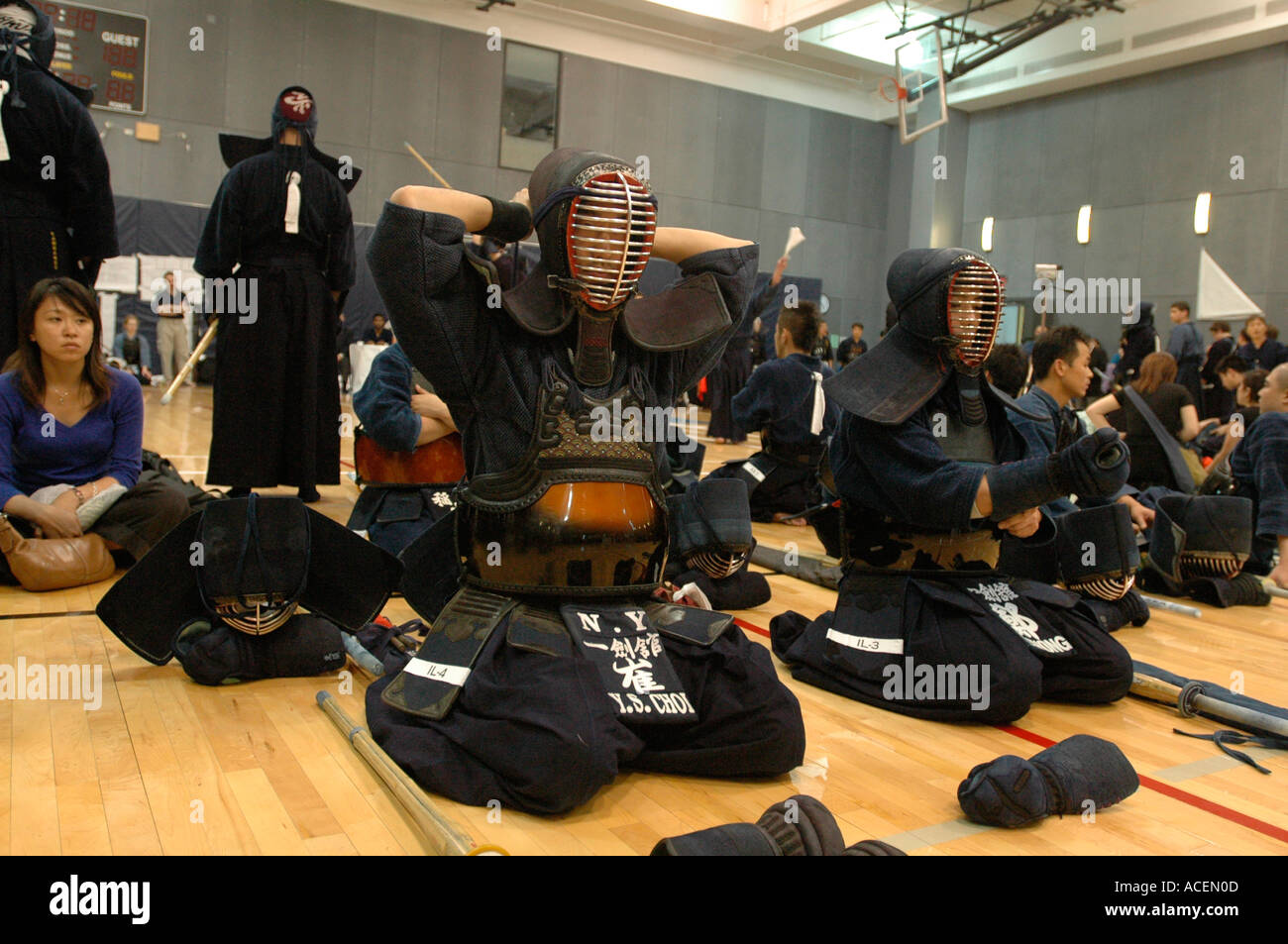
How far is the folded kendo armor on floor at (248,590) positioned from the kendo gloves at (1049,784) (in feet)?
5.59

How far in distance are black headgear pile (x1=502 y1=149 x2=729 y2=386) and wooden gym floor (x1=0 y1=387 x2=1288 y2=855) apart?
1.04 meters

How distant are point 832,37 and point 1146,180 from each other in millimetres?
5564

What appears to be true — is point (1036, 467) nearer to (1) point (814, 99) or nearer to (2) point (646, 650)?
(2) point (646, 650)

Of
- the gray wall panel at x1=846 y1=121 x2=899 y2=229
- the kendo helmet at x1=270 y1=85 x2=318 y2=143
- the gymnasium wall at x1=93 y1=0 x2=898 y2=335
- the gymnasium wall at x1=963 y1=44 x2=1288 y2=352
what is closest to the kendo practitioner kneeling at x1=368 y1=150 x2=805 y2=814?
the kendo helmet at x1=270 y1=85 x2=318 y2=143

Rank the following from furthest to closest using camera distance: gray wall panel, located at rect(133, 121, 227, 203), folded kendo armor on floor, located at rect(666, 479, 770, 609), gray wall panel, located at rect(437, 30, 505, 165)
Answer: gray wall panel, located at rect(437, 30, 505, 165) → gray wall panel, located at rect(133, 121, 227, 203) → folded kendo armor on floor, located at rect(666, 479, 770, 609)

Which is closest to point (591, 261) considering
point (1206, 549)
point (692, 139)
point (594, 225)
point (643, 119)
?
point (594, 225)

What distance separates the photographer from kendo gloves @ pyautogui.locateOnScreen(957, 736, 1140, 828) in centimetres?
228

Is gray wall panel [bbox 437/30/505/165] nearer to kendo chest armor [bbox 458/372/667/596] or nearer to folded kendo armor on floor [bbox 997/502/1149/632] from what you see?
folded kendo armor on floor [bbox 997/502/1149/632]

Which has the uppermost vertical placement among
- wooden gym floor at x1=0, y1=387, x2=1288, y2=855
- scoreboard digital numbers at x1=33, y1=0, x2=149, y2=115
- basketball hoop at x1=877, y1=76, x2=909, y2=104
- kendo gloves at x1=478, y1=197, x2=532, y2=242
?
basketball hoop at x1=877, y1=76, x2=909, y2=104

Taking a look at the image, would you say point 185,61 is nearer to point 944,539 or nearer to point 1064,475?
point 944,539

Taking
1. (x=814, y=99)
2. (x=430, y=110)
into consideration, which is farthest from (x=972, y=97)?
(x=430, y=110)

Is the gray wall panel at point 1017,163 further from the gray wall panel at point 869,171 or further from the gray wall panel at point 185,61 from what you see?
the gray wall panel at point 185,61

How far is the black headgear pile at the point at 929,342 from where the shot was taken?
3.10 metres

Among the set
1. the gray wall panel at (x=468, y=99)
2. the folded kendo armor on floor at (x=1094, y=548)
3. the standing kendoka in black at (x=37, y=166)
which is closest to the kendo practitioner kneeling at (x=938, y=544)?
the folded kendo armor on floor at (x=1094, y=548)
